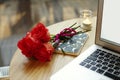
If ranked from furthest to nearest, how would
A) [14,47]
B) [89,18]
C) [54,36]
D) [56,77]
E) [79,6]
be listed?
[79,6] < [14,47] < [89,18] < [54,36] < [56,77]

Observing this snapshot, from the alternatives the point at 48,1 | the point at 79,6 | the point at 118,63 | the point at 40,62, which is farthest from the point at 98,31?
the point at 48,1

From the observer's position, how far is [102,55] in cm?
78

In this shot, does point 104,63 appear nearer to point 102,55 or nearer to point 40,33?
point 102,55

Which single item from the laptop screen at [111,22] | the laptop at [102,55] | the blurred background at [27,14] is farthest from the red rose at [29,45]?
the blurred background at [27,14]

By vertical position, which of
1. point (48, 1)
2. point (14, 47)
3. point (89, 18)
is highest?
point (89, 18)

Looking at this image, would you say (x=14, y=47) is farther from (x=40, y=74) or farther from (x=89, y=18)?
(x=40, y=74)

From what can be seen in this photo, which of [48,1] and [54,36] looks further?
[48,1]

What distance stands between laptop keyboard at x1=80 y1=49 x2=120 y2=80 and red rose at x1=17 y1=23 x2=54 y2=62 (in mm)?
146

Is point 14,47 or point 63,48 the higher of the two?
point 63,48

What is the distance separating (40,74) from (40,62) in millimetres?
70

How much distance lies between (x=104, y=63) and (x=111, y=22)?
16cm

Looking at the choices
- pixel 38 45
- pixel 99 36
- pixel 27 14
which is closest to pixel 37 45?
pixel 38 45

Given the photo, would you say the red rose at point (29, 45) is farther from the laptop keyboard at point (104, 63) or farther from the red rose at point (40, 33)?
the laptop keyboard at point (104, 63)

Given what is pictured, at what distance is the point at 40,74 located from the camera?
2.46ft
